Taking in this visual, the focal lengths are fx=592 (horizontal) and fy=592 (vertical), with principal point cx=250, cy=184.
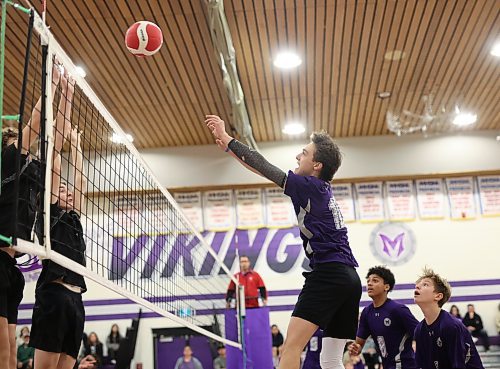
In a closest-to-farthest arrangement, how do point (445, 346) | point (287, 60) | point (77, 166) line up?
point (77, 166)
point (445, 346)
point (287, 60)

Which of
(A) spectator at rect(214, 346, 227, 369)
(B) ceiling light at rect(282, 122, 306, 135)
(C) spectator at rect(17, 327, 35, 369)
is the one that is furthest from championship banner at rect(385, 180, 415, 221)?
(C) spectator at rect(17, 327, 35, 369)

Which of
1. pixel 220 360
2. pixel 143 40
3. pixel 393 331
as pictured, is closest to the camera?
pixel 393 331

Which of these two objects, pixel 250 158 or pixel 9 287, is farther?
pixel 250 158

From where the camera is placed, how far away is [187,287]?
50.4 ft

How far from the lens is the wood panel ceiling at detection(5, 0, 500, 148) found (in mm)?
9703

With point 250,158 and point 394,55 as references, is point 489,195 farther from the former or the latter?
point 250,158

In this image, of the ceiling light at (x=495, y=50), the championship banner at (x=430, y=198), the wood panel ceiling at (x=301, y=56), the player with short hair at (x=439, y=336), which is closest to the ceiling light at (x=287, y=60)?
the wood panel ceiling at (x=301, y=56)

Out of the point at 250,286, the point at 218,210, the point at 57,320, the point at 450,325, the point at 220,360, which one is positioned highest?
the point at 218,210

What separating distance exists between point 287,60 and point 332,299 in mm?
8219

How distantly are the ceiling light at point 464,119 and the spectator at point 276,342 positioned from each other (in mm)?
6967

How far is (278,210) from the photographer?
1616 cm

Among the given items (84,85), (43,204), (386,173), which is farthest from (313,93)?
(43,204)

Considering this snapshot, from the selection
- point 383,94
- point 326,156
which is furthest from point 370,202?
point 326,156

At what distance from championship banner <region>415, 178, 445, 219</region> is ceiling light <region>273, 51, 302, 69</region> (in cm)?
626
